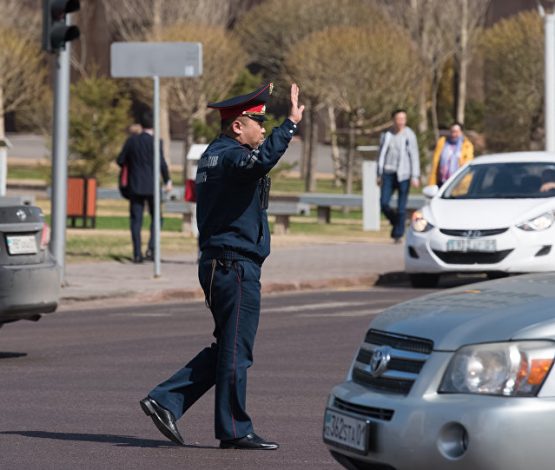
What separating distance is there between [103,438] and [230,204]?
1574 millimetres

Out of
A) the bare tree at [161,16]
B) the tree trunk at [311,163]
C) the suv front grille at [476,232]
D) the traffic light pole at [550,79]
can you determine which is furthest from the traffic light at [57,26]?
the bare tree at [161,16]

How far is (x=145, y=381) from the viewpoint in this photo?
37.4 ft

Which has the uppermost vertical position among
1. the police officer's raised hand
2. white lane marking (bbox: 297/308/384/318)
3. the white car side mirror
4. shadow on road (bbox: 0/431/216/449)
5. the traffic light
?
the traffic light

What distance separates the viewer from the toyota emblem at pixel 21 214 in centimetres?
1299

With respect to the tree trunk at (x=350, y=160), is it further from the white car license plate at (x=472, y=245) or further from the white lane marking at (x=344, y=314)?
the white lane marking at (x=344, y=314)

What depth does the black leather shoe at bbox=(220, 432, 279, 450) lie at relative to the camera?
854 cm

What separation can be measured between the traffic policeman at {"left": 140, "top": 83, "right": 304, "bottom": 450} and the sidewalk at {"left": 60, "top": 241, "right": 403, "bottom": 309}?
9366 millimetres

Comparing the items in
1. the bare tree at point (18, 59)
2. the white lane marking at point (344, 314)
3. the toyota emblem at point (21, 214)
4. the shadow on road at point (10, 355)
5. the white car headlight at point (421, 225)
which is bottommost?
the shadow on road at point (10, 355)

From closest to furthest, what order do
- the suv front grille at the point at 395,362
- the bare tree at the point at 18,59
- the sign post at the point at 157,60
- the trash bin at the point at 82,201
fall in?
the suv front grille at the point at 395,362 → the sign post at the point at 157,60 → the trash bin at the point at 82,201 → the bare tree at the point at 18,59

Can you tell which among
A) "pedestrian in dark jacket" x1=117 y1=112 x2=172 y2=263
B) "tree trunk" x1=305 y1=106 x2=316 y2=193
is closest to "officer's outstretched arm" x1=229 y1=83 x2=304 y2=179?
"pedestrian in dark jacket" x1=117 y1=112 x2=172 y2=263

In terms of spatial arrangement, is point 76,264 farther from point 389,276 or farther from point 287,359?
point 287,359

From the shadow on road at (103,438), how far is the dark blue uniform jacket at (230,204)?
110cm

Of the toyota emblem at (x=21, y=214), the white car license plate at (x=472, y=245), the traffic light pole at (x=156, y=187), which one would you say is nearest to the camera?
the toyota emblem at (x=21, y=214)

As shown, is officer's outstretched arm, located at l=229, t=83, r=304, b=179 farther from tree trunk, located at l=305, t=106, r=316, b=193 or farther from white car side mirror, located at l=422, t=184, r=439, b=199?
tree trunk, located at l=305, t=106, r=316, b=193
